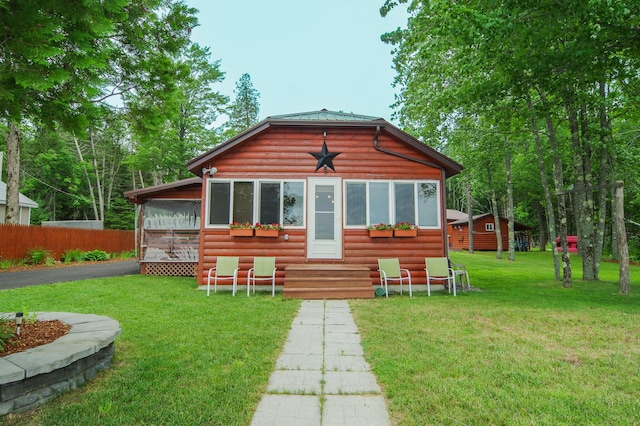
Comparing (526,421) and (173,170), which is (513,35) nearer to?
(526,421)

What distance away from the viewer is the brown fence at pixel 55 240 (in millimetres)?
12148

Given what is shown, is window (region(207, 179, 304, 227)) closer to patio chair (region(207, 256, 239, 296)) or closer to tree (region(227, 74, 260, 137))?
patio chair (region(207, 256, 239, 296))

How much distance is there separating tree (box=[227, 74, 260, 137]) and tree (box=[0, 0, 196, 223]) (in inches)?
1025

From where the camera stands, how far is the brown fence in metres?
12.1

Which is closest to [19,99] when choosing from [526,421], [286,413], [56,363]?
[56,363]

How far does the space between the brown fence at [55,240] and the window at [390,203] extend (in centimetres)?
1286

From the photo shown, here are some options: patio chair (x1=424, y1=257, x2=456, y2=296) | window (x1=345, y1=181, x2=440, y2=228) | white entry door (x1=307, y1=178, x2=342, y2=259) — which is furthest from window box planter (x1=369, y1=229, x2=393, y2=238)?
patio chair (x1=424, y1=257, x2=456, y2=296)

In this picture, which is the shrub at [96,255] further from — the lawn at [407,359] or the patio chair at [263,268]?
the patio chair at [263,268]

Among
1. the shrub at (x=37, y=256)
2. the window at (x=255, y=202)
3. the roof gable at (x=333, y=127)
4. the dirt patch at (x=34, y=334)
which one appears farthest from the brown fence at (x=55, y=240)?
the dirt patch at (x=34, y=334)

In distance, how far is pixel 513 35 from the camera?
5.73 metres

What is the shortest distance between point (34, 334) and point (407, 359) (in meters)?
3.58

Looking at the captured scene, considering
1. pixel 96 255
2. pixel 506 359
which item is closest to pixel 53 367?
pixel 506 359

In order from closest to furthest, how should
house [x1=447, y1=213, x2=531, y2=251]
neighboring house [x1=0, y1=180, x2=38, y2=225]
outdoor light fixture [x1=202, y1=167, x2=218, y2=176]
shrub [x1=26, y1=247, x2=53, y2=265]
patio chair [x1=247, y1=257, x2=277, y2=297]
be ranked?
patio chair [x1=247, y1=257, x2=277, y2=297] < outdoor light fixture [x1=202, y1=167, x2=218, y2=176] < shrub [x1=26, y1=247, x2=53, y2=265] < neighboring house [x1=0, y1=180, x2=38, y2=225] < house [x1=447, y1=213, x2=531, y2=251]

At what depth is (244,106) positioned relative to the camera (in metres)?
29.0
